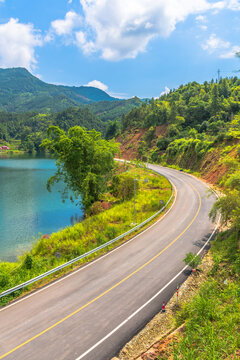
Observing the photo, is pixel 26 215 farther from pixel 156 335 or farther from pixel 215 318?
pixel 215 318

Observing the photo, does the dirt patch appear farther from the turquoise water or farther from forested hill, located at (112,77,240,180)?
forested hill, located at (112,77,240,180)

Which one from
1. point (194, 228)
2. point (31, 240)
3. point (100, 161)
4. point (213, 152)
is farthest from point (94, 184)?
point (213, 152)

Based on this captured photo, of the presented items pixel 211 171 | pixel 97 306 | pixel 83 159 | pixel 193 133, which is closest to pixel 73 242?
pixel 97 306

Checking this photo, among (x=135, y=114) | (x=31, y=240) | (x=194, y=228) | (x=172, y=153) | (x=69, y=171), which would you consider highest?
(x=135, y=114)

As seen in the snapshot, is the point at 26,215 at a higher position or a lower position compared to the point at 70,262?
lower

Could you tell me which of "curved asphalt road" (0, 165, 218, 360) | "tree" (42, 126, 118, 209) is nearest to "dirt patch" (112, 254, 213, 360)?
"curved asphalt road" (0, 165, 218, 360)

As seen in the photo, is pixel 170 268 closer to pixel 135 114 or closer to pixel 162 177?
pixel 162 177

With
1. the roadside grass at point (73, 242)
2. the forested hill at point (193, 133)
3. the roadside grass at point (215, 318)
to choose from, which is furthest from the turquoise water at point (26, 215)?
the forested hill at point (193, 133)

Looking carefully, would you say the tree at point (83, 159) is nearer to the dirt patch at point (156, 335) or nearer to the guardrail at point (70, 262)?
the guardrail at point (70, 262)

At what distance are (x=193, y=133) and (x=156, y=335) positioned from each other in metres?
74.0

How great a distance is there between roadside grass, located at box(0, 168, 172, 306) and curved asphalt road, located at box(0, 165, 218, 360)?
1.69 m

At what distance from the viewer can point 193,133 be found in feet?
253

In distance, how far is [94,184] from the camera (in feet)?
121

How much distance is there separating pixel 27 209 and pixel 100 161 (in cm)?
1736
